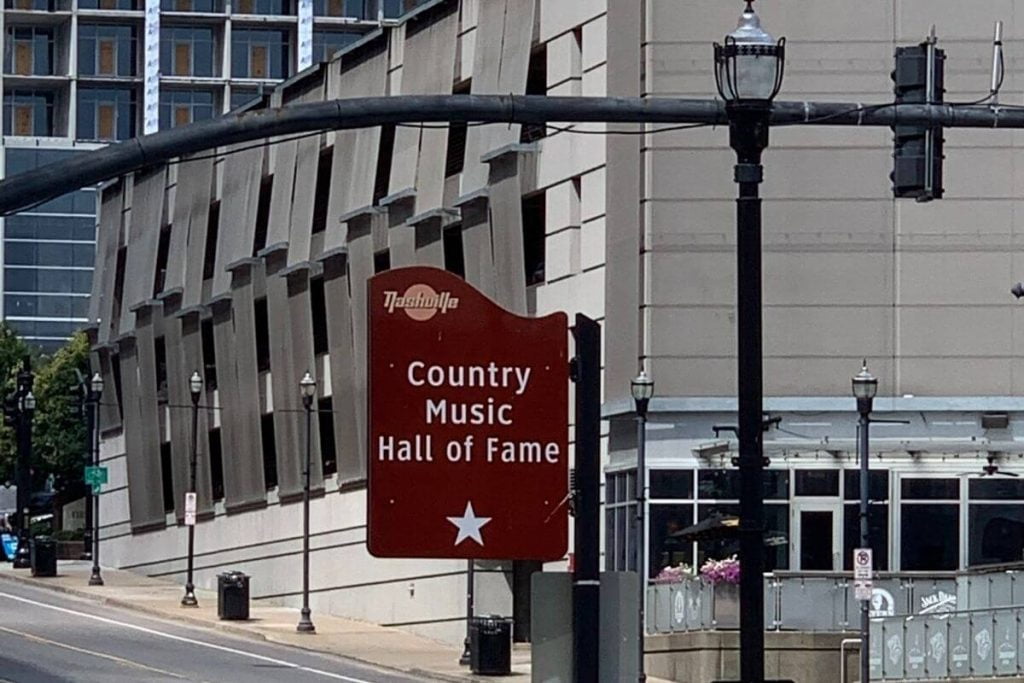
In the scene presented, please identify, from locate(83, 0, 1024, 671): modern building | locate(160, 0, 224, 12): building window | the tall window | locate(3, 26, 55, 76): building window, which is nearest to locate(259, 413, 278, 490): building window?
locate(83, 0, 1024, 671): modern building

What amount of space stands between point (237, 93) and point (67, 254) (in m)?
11.5

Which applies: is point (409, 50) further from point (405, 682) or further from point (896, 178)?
point (896, 178)

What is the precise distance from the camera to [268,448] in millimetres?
59531

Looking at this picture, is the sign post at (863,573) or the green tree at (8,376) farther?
the green tree at (8,376)

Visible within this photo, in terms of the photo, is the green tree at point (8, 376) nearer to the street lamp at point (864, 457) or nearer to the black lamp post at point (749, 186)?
the street lamp at point (864, 457)

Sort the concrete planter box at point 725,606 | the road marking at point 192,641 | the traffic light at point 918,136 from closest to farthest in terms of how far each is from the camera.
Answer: the traffic light at point 918,136
the road marking at point 192,641
the concrete planter box at point 725,606

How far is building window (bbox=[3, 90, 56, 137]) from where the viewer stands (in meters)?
114

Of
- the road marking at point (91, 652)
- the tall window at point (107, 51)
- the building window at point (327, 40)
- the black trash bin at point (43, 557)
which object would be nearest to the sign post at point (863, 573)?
the road marking at point (91, 652)

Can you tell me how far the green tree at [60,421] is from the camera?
84.6 m

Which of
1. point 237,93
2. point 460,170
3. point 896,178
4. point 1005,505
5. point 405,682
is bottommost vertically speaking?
point 405,682

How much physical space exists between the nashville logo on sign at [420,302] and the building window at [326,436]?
46656 mm

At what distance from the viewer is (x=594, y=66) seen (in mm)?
44344

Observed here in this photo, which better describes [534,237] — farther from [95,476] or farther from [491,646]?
[95,476]

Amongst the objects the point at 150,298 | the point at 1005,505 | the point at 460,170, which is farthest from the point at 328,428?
the point at 1005,505
